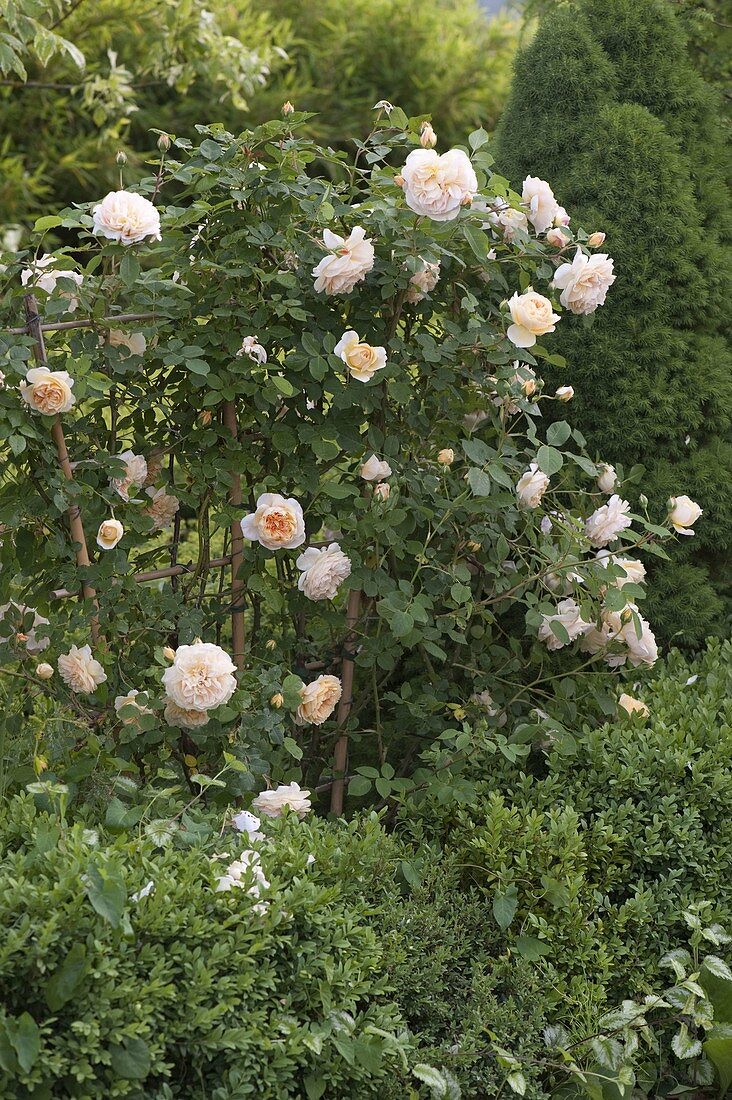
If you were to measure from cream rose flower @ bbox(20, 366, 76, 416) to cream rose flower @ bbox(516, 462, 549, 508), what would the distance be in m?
0.91

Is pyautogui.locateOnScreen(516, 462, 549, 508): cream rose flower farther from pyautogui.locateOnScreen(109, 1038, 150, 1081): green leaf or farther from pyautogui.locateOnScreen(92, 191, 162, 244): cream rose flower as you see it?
pyautogui.locateOnScreen(109, 1038, 150, 1081): green leaf

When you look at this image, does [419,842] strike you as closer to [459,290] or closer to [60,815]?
→ [60,815]

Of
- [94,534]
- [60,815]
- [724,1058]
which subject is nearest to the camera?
[60,815]

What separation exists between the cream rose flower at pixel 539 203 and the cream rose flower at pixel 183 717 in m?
1.22

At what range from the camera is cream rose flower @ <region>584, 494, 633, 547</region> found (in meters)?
2.42

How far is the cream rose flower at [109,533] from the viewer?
2.13m

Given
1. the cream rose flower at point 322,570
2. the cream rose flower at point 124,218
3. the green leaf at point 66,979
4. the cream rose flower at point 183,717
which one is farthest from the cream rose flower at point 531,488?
the green leaf at point 66,979

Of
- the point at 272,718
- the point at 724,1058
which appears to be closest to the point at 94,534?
the point at 272,718

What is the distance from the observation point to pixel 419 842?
2.24 meters

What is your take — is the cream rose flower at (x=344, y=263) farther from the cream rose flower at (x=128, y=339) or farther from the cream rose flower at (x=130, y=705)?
the cream rose flower at (x=130, y=705)

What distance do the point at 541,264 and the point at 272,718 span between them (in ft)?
3.63

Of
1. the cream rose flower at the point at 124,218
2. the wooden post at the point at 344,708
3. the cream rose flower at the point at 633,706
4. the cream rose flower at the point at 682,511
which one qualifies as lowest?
the wooden post at the point at 344,708

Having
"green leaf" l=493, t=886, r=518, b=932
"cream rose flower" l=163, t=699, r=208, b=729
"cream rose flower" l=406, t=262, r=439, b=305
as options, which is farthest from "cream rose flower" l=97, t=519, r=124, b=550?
"green leaf" l=493, t=886, r=518, b=932

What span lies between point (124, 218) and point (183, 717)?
3.02ft
